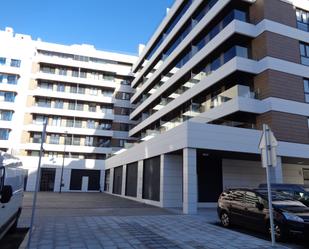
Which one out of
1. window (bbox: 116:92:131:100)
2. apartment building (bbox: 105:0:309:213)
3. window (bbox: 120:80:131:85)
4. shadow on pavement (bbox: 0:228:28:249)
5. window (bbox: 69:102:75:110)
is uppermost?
window (bbox: 120:80:131:85)

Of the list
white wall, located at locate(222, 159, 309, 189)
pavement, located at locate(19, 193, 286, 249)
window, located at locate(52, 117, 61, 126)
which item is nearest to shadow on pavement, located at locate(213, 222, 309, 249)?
pavement, located at locate(19, 193, 286, 249)

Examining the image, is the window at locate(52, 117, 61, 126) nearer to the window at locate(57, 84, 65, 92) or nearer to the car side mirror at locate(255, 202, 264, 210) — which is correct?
the window at locate(57, 84, 65, 92)

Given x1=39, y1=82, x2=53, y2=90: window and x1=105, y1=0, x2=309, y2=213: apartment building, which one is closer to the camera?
x1=105, y1=0, x2=309, y2=213: apartment building

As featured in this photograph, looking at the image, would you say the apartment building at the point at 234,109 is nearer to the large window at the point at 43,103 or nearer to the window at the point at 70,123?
the window at the point at 70,123

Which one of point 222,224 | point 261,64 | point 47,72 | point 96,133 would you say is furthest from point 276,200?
point 47,72

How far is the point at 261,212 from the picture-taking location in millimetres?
10016

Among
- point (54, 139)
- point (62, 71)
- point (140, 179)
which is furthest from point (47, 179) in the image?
point (140, 179)

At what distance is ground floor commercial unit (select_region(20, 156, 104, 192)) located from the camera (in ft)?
143

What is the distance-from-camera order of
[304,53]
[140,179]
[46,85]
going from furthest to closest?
[46,85] < [140,179] < [304,53]

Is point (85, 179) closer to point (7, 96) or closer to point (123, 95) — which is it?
point (123, 95)

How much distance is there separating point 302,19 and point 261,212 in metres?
20.1

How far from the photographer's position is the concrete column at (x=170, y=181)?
19.3 metres

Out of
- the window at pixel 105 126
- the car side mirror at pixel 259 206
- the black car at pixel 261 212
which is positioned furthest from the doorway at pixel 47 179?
the car side mirror at pixel 259 206

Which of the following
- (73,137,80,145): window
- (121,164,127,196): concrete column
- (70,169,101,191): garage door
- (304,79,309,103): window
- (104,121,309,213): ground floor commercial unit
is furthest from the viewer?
(73,137,80,145): window
